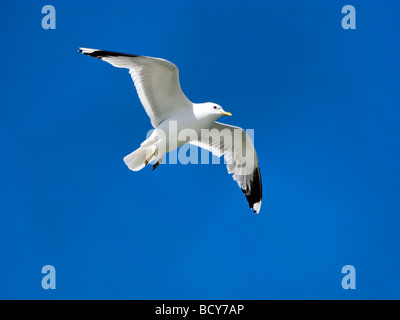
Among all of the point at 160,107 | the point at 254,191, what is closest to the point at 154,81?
the point at 160,107

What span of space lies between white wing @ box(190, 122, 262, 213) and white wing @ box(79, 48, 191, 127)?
2.71 feet

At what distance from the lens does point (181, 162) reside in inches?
244

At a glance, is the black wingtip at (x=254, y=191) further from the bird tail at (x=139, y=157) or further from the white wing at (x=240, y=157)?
the bird tail at (x=139, y=157)

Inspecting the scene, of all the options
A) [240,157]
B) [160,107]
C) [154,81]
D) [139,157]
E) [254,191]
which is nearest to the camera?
[154,81]

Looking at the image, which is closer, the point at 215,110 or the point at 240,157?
the point at 215,110

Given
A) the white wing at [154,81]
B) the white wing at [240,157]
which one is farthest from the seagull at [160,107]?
the white wing at [240,157]

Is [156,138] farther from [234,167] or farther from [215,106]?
[234,167]

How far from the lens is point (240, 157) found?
6.95 m

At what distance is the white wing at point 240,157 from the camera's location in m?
6.75

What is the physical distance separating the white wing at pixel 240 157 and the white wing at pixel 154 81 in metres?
0.82

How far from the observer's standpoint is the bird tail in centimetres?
593

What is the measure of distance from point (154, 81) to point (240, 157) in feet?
5.79

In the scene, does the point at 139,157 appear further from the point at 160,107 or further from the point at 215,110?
the point at 215,110

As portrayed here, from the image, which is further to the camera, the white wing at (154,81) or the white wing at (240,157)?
the white wing at (240,157)
